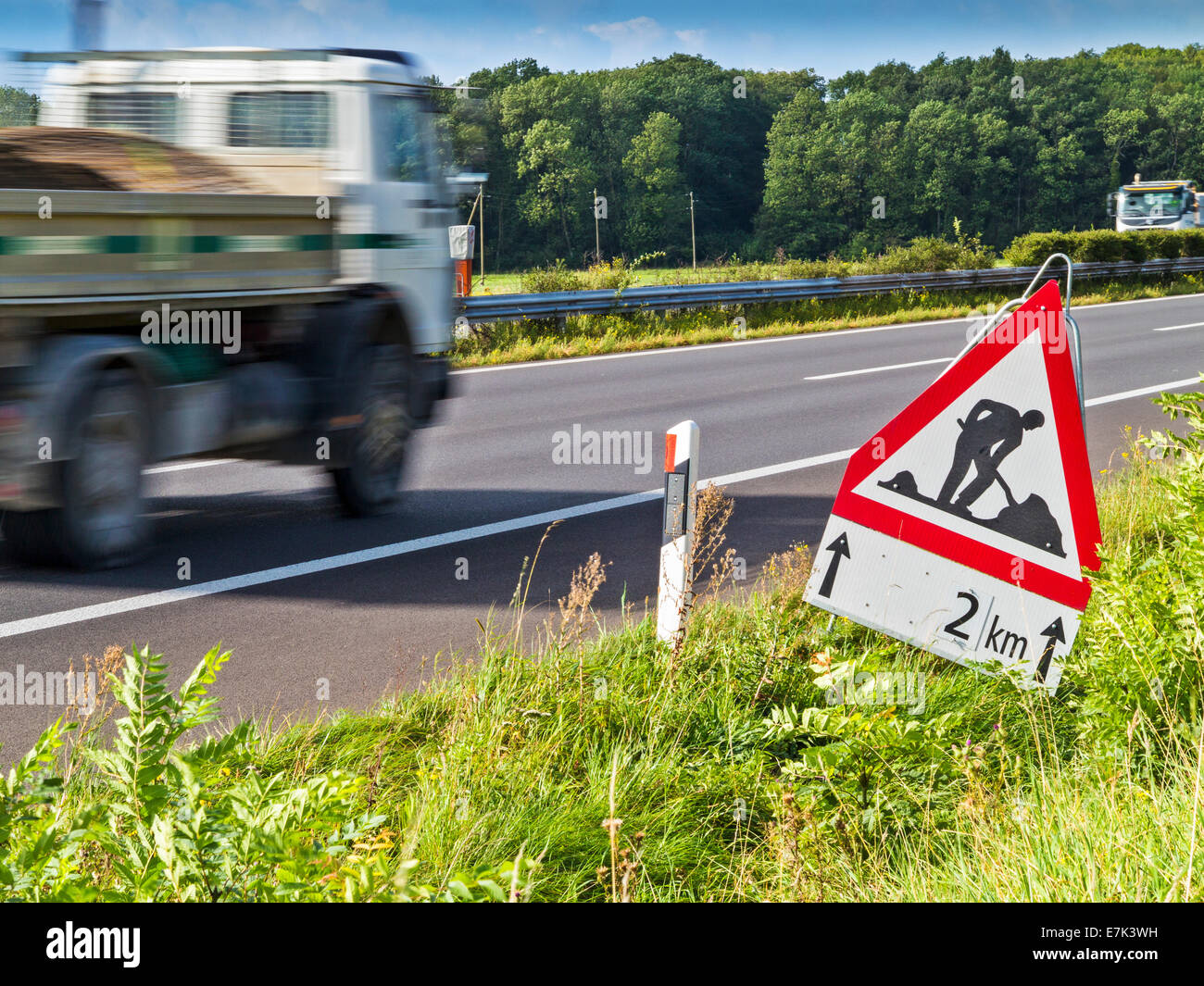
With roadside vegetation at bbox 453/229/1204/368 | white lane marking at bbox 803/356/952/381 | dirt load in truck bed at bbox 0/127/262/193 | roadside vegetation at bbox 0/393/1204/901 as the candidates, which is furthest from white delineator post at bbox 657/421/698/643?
white lane marking at bbox 803/356/952/381

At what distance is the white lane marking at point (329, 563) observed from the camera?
219 inches

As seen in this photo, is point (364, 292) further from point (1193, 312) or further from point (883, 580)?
point (1193, 312)

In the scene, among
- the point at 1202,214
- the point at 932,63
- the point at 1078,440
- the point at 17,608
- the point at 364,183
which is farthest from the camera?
the point at 932,63

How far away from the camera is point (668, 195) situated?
86.2 meters

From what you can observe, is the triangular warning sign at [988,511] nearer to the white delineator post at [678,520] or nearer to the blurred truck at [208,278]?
the white delineator post at [678,520]

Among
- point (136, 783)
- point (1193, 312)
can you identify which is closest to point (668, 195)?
point (1193, 312)

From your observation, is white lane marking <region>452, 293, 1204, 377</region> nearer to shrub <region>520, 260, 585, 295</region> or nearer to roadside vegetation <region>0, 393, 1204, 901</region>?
shrub <region>520, 260, 585, 295</region>

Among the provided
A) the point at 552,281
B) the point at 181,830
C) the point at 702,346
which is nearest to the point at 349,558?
the point at 181,830

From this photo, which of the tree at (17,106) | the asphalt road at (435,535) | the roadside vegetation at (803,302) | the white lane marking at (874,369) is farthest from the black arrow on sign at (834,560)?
the white lane marking at (874,369)

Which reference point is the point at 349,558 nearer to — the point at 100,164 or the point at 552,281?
the point at 100,164

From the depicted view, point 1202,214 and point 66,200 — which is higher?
point 1202,214

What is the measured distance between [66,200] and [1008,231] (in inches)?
3452

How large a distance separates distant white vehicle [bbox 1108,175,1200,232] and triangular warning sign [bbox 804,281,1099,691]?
5165cm

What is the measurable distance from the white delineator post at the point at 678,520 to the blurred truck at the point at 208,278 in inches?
122
